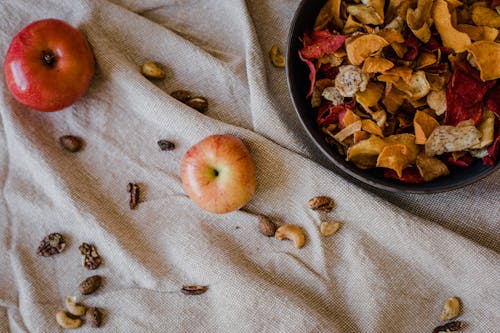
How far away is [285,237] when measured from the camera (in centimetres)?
116

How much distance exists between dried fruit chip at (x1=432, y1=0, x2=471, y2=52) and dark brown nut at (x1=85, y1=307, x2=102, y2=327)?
0.85m

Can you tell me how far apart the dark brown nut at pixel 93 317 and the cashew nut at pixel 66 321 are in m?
0.02

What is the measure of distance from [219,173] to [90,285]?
1.17ft

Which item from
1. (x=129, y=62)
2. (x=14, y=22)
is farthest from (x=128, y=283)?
(x=14, y=22)

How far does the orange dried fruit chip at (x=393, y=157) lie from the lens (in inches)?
39.5

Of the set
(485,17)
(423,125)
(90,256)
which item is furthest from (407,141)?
(90,256)

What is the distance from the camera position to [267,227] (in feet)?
3.77

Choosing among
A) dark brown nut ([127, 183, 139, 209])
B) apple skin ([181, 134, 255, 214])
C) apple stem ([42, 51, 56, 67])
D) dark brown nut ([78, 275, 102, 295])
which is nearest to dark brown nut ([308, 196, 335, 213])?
apple skin ([181, 134, 255, 214])

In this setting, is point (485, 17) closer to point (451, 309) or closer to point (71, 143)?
point (451, 309)

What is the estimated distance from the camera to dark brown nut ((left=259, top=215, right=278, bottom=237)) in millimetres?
1150

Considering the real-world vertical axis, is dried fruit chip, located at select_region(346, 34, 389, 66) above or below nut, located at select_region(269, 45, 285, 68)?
above

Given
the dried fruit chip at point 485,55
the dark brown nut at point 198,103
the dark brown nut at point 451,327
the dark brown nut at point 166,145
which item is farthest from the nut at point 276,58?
the dark brown nut at point 451,327

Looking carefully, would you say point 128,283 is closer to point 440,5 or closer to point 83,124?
point 83,124

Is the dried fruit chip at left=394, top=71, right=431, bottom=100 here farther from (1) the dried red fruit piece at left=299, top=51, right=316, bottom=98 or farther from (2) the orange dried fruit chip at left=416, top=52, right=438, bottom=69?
(1) the dried red fruit piece at left=299, top=51, right=316, bottom=98
